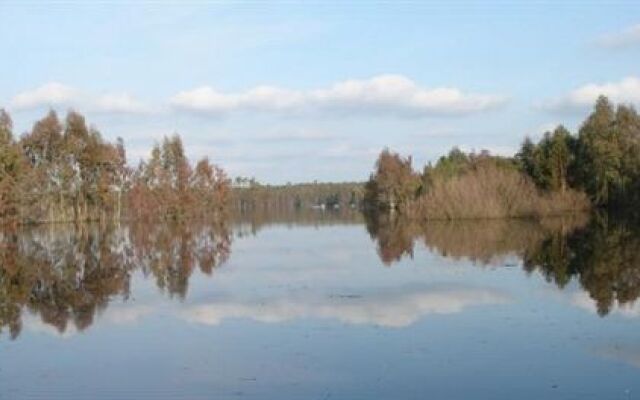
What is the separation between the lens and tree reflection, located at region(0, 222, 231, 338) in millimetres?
17875

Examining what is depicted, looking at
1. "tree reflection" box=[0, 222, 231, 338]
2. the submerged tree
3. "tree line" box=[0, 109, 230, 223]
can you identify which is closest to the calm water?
"tree reflection" box=[0, 222, 231, 338]

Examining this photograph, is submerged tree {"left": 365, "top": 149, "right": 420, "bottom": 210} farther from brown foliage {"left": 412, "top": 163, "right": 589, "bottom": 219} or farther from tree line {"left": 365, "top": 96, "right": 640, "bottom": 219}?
brown foliage {"left": 412, "top": 163, "right": 589, "bottom": 219}

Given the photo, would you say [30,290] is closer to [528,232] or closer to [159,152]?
[528,232]

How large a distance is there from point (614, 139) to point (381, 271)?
42835mm

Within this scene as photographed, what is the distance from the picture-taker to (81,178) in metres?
72.1

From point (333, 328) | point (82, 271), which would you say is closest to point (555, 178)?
point (82, 271)

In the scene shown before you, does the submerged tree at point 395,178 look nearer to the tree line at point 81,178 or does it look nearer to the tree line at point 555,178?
the tree line at point 555,178

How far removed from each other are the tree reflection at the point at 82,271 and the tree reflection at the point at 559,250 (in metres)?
7.78

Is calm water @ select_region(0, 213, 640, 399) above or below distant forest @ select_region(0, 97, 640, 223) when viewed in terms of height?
below

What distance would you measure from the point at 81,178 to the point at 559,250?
5315 centimetres

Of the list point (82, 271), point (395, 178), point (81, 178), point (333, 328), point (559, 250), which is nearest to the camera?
point (333, 328)

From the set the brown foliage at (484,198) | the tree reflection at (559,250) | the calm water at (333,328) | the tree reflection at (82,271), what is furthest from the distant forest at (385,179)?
the calm water at (333,328)

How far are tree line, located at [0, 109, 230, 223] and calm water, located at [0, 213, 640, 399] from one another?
39.8 m

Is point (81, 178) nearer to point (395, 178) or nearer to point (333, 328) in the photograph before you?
point (395, 178)
